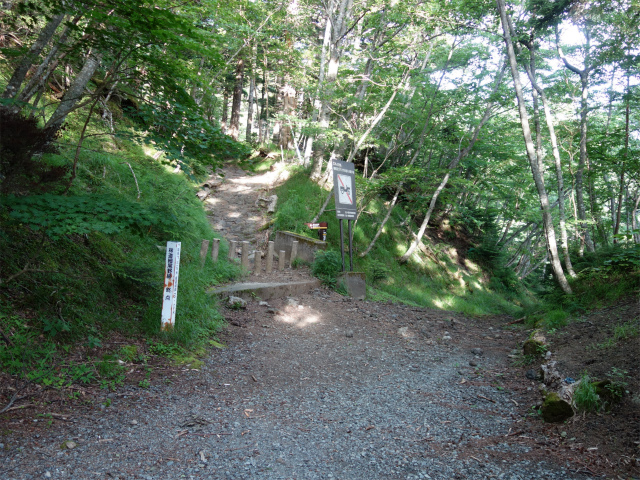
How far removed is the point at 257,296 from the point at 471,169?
14638 mm

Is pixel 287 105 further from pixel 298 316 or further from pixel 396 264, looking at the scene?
pixel 298 316

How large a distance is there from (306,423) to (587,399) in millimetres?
2687

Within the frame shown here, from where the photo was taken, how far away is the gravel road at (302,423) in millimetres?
2756

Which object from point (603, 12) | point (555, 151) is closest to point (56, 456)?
point (555, 151)

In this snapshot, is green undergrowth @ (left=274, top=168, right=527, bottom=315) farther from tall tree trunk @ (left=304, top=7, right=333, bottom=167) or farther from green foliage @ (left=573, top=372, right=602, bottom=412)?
green foliage @ (left=573, top=372, right=602, bottom=412)

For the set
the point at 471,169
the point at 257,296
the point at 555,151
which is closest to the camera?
the point at 257,296

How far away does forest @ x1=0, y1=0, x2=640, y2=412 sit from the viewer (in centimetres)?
406

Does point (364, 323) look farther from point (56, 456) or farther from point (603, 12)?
point (603, 12)

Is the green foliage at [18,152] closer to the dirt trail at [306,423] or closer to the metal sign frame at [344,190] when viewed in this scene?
the dirt trail at [306,423]

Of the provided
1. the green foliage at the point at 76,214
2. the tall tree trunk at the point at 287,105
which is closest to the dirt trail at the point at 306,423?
the green foliage at the point at 76,214

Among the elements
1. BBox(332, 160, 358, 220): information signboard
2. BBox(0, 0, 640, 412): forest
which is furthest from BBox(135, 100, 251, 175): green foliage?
BBox(332, 160, 358, 220): information signboard

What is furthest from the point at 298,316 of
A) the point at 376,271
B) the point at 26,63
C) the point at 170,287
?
the point at 26,63

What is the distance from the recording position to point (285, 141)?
63.9ft

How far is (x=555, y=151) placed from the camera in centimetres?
1102
